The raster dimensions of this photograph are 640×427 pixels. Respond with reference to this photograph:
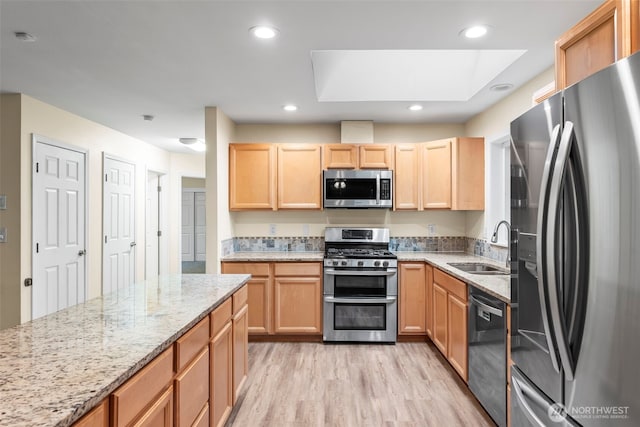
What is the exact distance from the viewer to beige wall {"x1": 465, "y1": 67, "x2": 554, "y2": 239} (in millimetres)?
2908

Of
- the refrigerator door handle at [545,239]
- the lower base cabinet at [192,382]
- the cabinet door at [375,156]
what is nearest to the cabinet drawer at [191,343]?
the lower base cabinet at [192,382]

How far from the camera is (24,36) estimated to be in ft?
7.37

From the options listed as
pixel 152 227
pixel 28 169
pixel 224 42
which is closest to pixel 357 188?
pixel 224 42

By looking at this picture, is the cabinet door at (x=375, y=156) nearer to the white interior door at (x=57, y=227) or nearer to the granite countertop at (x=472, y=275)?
the granite countertop at (x=472, y=275)

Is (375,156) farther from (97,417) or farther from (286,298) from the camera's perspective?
(97,417)

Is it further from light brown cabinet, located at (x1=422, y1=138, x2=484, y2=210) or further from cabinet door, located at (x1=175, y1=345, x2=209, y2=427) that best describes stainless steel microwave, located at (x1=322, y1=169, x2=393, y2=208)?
cabinet door, located at (x1=175, y1=345, x2=209, y2=427)

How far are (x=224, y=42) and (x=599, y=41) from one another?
197 centimetres

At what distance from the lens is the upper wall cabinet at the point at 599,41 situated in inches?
47.4

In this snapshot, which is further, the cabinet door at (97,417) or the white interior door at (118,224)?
the white interior door at (118,224)

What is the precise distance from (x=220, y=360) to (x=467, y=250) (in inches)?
129

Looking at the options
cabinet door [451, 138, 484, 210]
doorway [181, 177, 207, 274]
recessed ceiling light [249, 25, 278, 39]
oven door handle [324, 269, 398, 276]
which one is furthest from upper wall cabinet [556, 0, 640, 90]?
doorway [181, 177, 207, 274]

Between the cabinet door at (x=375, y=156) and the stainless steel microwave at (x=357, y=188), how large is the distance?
87 mm

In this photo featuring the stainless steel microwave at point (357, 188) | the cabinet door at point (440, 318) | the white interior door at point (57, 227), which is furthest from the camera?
the stainless steel microwave at point (357, 188)

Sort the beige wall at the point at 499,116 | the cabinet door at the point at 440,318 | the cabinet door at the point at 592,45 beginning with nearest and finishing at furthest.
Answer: the cabinet door at the point at 592,45
the beige wall at the point at 499,116
the cabinet door at the point at 440,318
